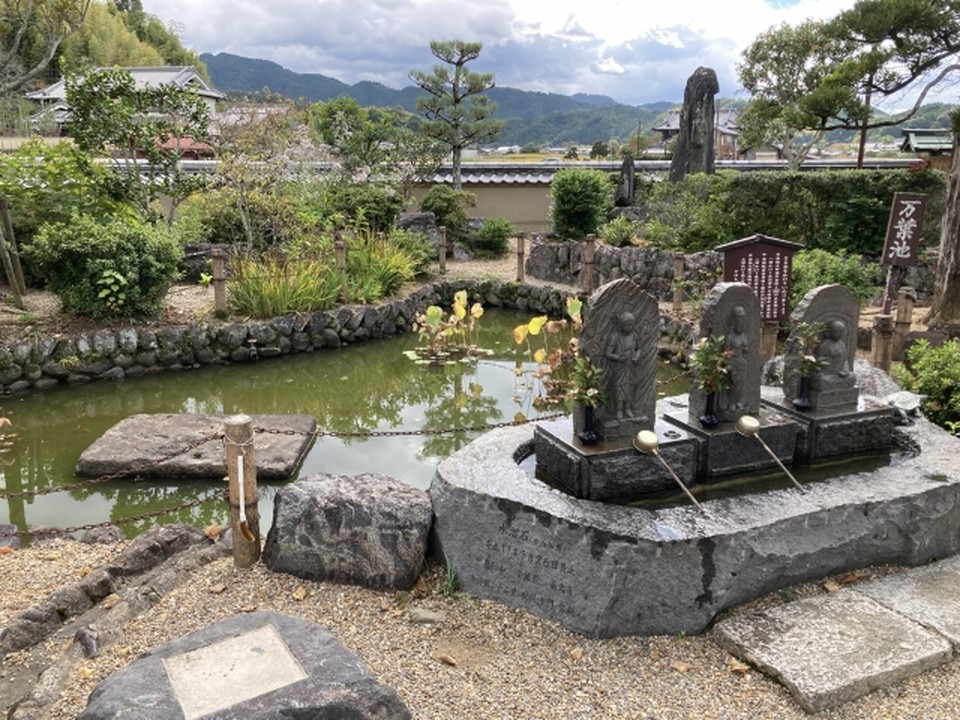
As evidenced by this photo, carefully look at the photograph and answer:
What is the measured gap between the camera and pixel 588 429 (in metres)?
4.45

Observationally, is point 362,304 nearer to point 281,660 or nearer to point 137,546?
point 137,546

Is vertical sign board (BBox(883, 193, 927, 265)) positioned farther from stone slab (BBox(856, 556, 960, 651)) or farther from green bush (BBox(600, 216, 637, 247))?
green bush (BBox(600, 216, 637, 247))

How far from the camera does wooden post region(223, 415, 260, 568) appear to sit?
4473mm

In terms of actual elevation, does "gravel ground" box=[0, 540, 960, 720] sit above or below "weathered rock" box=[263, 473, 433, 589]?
below

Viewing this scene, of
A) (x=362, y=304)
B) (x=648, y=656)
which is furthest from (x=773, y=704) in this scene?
(x=362, y=304)

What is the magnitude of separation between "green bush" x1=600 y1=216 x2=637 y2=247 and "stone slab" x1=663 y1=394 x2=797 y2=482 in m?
9.96

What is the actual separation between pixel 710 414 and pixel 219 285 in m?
8.08

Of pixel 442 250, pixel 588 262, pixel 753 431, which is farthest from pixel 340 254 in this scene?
pixel 753 431

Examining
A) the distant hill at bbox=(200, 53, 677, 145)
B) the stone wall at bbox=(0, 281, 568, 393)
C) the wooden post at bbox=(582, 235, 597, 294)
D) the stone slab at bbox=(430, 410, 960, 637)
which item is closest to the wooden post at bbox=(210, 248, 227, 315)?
the stone wall at bbox=(0, 281, 568, 393)

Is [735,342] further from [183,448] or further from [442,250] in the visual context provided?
[442,250]

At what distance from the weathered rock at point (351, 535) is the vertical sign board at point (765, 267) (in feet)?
15.5

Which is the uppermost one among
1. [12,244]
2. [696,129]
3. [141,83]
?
[141,83]

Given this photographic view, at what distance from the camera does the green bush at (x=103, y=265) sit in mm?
9836

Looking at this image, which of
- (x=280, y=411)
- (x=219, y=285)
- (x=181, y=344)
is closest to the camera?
(x=280, y=411)
